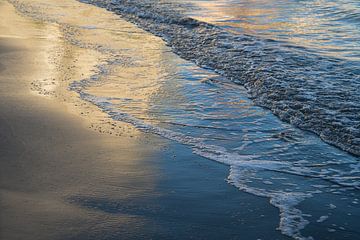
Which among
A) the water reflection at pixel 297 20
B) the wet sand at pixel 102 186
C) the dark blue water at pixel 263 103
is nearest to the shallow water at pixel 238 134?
the dark blue water at pixel 263 103

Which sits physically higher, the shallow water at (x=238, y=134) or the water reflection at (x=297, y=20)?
the water reflection at (x=297, y=20)

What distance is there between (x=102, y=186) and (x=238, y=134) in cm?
185

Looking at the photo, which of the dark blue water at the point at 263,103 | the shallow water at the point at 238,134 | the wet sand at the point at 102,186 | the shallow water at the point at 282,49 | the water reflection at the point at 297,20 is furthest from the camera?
the water reflection at the point at 297,20

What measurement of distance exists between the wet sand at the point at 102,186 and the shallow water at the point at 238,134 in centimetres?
20

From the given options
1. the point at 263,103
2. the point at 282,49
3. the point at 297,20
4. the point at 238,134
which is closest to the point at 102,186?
the point at 238,134

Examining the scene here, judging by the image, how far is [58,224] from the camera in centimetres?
369

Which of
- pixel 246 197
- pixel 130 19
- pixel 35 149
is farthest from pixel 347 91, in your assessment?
pixel 130 19

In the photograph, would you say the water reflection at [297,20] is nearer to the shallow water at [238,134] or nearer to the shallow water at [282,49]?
the shallow water at [282,49]

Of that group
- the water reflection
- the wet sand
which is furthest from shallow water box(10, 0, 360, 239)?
the water reflection

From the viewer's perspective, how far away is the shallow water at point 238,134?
4.13 metres

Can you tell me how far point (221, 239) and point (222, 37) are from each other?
8.09m

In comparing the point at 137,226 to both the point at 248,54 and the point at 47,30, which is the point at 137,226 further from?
the point at 47,30

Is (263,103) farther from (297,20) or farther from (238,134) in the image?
(297,20)

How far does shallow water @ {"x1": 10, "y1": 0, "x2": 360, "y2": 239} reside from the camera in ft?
13.6
